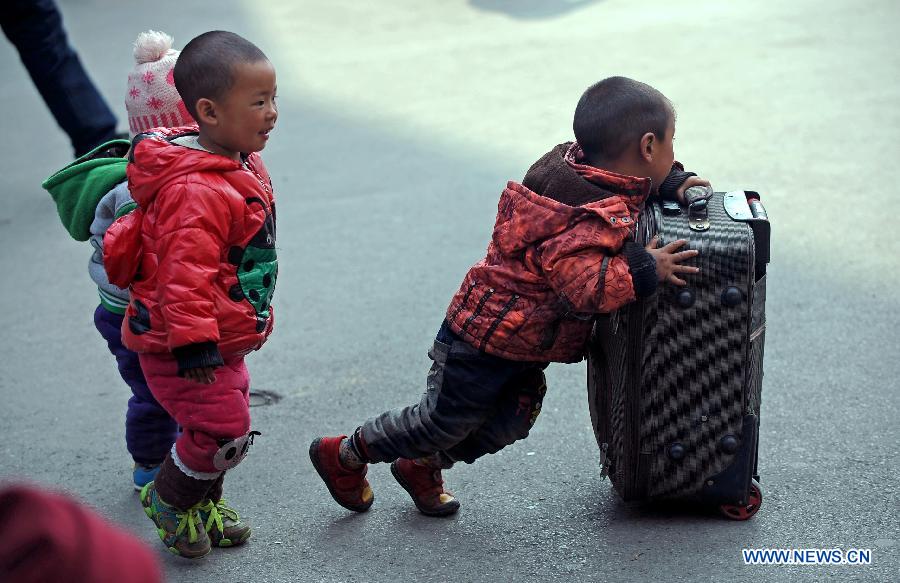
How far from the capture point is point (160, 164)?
2.64 metres

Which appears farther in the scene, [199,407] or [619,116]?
[199,407]

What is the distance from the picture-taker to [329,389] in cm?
401

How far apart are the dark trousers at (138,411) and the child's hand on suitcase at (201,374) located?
0.56 meters

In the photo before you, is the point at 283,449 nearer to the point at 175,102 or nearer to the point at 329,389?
the point at 329,389

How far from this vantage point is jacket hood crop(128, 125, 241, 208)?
104 inches

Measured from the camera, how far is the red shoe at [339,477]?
3072 millimetres

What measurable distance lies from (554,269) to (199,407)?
957 mm

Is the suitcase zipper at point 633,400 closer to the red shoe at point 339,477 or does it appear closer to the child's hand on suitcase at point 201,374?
the red shoe at point 339,477

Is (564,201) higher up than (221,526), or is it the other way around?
(564,201)

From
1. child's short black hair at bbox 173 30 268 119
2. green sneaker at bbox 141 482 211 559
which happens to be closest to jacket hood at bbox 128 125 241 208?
child's short black hair at bbox 173 30 268 119

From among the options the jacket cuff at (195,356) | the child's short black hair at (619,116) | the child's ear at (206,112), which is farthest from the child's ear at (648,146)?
the jacket cuff at (195,356)

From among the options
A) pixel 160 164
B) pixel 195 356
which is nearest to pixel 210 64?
pixel 160 164

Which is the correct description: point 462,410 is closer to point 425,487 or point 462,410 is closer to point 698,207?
point 425,487

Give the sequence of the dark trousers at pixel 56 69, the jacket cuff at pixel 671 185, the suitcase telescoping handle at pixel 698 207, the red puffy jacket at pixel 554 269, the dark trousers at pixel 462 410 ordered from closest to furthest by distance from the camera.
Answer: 1. the red puffy jacket at pixel 554 269
2. the suitcase telescoping handle at pixel 698 207
3. the dark trousers at pixel 462 410
4. the jacket cuff at pixel 671 185
5. the dark trousers at pixel 56 69
